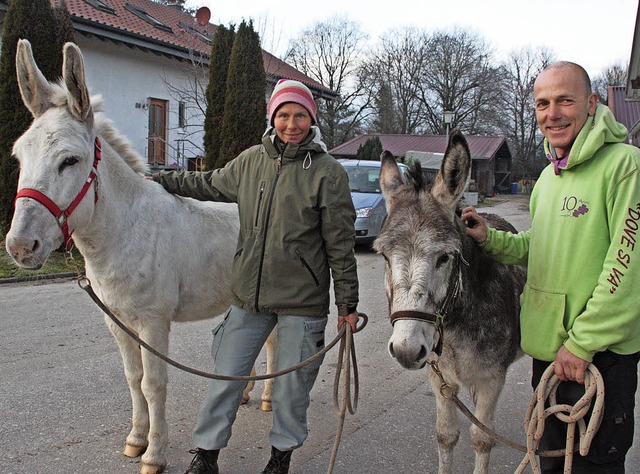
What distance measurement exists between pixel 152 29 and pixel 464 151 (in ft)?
61.5

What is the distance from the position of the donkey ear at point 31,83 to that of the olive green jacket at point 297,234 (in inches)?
48.3

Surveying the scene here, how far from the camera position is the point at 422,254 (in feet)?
8.16

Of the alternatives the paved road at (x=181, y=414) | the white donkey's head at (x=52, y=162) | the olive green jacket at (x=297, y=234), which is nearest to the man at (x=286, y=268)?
the olive green jacket at (x=297, y=234)

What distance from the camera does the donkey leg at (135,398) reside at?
351cm

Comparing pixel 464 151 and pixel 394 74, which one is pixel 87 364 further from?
pixel 394 74

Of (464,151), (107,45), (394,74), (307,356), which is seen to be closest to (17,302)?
(307,356)

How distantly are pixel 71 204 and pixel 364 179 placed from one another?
1158cm

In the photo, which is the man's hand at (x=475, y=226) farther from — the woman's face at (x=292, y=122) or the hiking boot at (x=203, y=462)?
the hiking boot at (x=203, y=462)

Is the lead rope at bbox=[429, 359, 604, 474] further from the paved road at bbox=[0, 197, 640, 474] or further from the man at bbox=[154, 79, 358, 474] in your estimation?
the paved road at bbox=[0, 197, 640, 474]

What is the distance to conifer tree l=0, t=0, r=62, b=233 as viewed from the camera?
33.0 feet

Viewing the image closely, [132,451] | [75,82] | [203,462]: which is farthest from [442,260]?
[132,451]

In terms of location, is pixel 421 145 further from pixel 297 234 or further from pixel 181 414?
pixel 297 234

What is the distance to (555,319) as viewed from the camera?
2.41 meters

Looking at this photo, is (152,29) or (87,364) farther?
(152,29)
